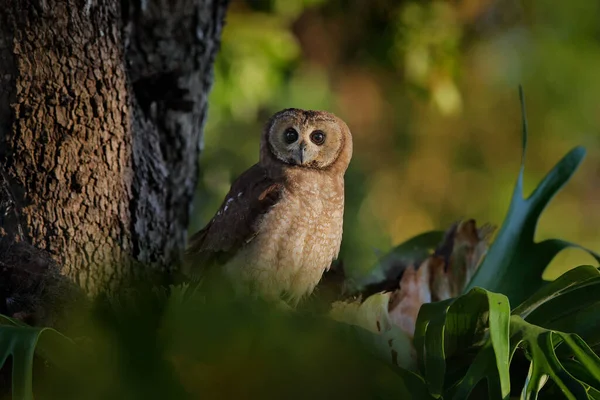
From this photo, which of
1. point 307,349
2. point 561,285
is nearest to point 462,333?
point 561,285

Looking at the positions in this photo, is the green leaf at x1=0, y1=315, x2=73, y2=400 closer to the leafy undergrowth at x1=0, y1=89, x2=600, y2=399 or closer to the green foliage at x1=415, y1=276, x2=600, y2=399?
the leafy undergrowth at x1=0, y1=89, x2=600, y2=399

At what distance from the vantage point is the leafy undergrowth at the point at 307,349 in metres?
0.89

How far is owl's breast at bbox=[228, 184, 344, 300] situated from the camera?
144cm

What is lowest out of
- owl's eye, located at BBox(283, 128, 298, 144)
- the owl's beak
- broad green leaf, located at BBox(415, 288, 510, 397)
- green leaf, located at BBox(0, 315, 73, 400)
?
green leaf, located at BBox(0, 315, 73, 400)

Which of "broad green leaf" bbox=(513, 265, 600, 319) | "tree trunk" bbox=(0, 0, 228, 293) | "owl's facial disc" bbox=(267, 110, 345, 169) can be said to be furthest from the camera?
"owl's facial disc" bbox=(267, 110, 345, 169)

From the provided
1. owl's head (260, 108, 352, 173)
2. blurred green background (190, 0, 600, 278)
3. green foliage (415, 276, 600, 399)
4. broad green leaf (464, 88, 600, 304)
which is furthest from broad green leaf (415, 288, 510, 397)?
blurred green background (190, 0, 600, 278)

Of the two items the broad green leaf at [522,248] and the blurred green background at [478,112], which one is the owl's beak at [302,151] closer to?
the broad green leaf at [522,248]

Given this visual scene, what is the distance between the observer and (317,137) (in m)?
1.40

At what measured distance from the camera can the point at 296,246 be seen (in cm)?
144

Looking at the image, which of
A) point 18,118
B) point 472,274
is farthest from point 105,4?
point 472,274

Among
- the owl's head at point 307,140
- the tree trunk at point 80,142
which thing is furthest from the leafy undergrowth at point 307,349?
the owl's head at point 307,140

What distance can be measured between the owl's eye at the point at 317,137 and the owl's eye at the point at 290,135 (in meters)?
0.03

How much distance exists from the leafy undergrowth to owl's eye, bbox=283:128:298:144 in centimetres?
34

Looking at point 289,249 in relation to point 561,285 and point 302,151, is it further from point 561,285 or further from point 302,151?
point 561,285
